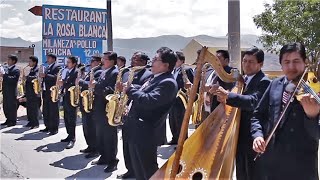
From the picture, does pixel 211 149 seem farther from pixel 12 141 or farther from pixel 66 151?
pixel 12 141

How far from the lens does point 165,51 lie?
174 inches

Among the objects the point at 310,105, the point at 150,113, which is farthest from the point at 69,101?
the point at 310,105

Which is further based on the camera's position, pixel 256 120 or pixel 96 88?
pixel 96 88

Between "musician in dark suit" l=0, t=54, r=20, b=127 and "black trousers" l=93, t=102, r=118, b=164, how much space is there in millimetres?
4539

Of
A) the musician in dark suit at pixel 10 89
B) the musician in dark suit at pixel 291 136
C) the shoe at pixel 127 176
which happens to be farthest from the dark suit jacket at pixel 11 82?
the musician in dark suit at pixel 291 136

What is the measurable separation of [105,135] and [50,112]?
341cm

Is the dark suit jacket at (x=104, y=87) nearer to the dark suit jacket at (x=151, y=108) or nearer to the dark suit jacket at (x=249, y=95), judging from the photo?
the dark suit jacket at (x=151, y=108)

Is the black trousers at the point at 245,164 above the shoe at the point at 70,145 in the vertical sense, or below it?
above

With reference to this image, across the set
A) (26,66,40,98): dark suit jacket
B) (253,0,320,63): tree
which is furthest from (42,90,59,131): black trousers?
(253,0,320,63): tree

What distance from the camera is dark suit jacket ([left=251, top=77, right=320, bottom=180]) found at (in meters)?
2.87

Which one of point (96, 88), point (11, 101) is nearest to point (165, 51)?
point (96, 88)

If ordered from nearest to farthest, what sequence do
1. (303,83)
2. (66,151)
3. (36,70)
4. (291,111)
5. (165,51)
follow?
(303,83), (291,111), (165,51), (66,151), (36,70)

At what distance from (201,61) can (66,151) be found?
506cm

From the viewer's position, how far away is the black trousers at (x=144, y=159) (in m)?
4.29
